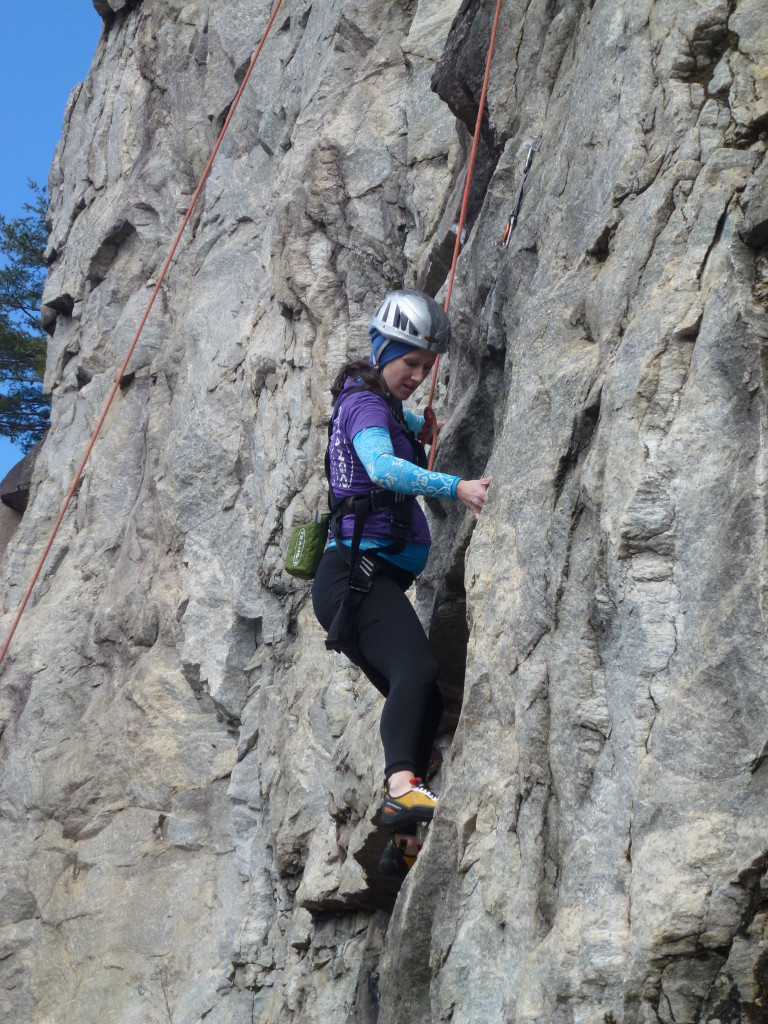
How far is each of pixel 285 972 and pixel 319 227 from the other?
725cm

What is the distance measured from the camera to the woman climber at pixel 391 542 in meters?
5.65

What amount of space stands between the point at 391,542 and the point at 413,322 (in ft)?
4.24

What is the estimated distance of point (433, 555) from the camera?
7406mm

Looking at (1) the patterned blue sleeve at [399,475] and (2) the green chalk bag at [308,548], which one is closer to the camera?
(1) the patterned blue sleeve at [399,475]

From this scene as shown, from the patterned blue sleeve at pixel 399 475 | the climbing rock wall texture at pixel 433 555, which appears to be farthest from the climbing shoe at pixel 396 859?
the patterned blue sleeve at pixel 399 475

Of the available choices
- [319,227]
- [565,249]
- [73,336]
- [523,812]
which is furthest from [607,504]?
[73,336]

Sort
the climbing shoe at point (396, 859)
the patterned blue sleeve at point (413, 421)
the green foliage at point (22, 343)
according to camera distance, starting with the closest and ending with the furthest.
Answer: the climbing shoe at point (396, 859) < the patterned blue sleeve at point (413, 421) < the green foliage at point (22, 343)

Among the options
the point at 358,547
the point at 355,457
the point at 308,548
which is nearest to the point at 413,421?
the point at 355,457

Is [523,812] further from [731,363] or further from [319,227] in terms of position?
[319,227]

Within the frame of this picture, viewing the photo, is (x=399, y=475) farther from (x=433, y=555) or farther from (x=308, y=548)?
(x=433, y=555)

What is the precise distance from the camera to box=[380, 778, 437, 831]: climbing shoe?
547 cm

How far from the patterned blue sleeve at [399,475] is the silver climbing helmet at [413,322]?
2.69 ft

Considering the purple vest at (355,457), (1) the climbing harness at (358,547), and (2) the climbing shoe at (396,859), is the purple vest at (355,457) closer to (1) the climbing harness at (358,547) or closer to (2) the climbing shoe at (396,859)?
(1) the climbing harness at (358,547)

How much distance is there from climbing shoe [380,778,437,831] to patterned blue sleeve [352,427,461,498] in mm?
1440
